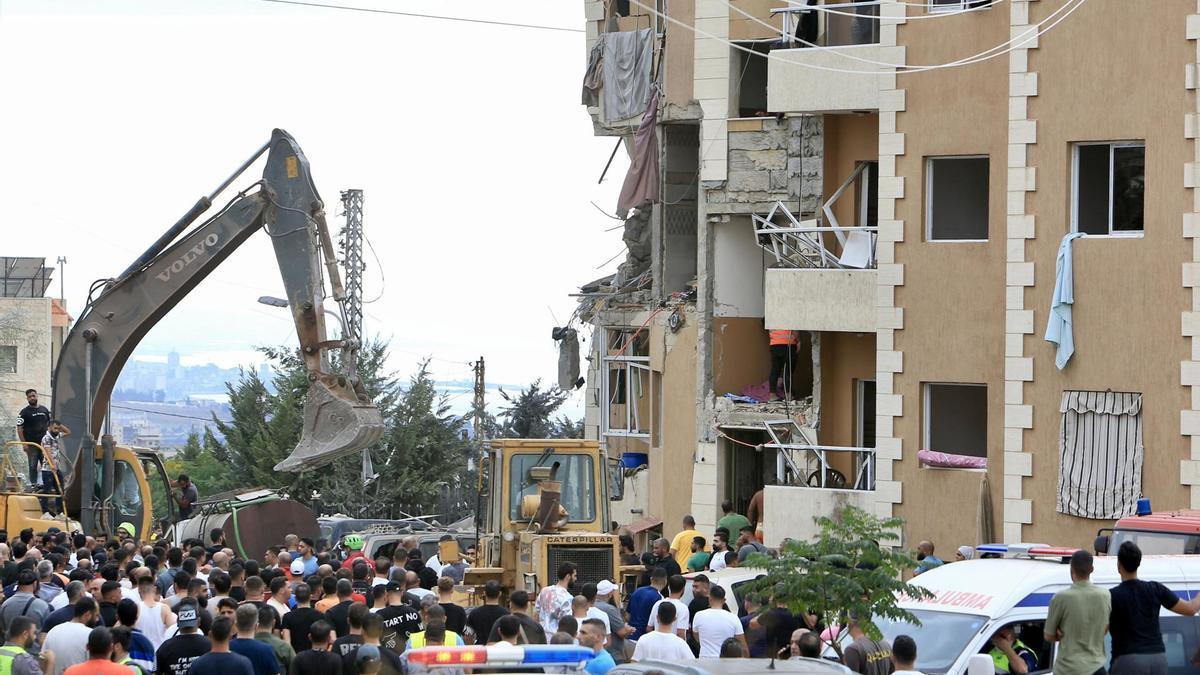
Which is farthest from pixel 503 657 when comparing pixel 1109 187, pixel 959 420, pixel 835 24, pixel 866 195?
pixel 835 24

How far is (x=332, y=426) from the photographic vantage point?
900 inches

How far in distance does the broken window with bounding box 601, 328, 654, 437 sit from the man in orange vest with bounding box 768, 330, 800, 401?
4.90 meters

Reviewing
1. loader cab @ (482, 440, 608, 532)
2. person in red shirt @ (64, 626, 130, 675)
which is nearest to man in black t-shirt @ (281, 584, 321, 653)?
person in red shirt @ (64, 626, 130, 675)

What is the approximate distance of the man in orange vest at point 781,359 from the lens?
2759 cm

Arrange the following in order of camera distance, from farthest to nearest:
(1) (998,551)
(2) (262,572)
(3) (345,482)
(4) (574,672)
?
(3) (345,482) < (2) (262,572) < (1) (998,551) < (4) (574,672)

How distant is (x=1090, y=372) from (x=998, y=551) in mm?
8375

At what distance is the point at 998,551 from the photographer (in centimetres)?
1507

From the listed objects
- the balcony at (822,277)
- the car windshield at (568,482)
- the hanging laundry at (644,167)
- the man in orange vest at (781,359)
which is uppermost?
the hanging laundry at (644,167)

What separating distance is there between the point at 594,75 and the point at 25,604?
21255 mm

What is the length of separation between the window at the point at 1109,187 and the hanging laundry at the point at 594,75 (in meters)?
12.5

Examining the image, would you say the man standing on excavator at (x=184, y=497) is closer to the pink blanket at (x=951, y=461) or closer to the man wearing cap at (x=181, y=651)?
the pink blanket at (x=951, y=461)

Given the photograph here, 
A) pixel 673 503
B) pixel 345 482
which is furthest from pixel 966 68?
pixel 345 482

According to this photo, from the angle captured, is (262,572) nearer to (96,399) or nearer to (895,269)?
(96,399)

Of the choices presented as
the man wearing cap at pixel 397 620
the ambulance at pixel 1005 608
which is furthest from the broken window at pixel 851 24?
the man wearing cap at pixel 397 620
